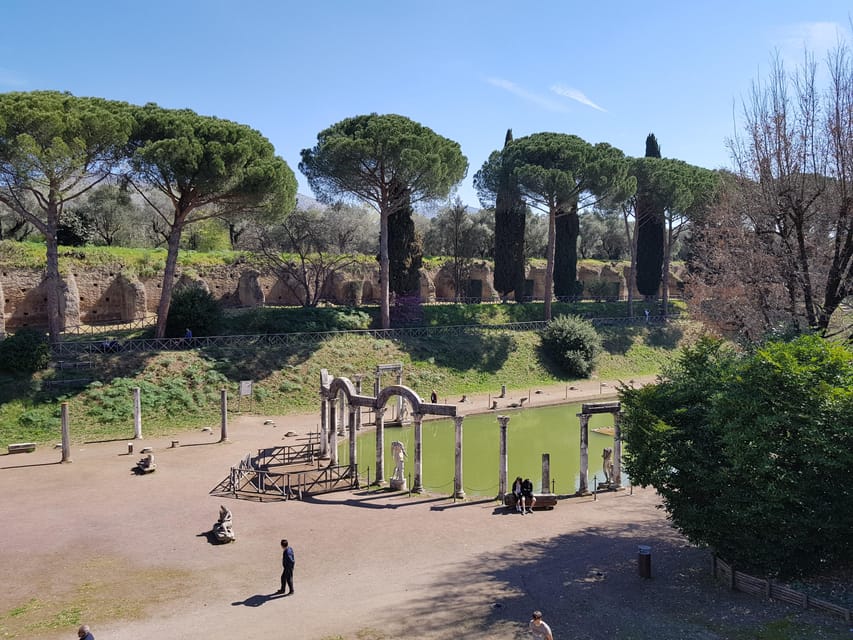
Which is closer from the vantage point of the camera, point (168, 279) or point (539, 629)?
point (539, 629)

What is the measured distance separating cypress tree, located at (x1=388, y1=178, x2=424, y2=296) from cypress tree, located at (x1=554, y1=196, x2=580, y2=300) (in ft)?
48.2

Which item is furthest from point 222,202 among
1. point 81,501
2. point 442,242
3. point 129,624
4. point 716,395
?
point 442,242

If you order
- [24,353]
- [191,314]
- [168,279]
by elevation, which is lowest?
[24,353]

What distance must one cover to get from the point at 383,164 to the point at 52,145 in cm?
1663

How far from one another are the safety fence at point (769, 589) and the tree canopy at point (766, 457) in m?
0.26

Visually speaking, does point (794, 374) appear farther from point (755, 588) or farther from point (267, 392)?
point (267, 392)

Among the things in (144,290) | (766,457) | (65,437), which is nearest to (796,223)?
(766,457)

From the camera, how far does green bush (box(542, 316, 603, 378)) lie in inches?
1572

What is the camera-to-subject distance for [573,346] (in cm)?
4053

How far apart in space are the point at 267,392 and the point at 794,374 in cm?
2417

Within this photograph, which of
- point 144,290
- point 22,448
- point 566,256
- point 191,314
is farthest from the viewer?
point 566,256

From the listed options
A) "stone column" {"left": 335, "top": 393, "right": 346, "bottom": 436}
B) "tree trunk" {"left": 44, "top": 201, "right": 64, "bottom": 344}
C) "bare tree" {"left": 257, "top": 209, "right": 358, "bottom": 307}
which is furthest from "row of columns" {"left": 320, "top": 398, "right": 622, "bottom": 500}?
"bare tree" {"left": 257, "top": 209, "right": 358, "bottom": 307}

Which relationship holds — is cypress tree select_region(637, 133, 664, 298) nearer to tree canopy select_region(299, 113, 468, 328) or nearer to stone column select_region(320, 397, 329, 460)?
tree canopy select_region(299, 113, 468, 328)

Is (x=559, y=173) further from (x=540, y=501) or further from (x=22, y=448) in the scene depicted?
(x=22, y=448)
